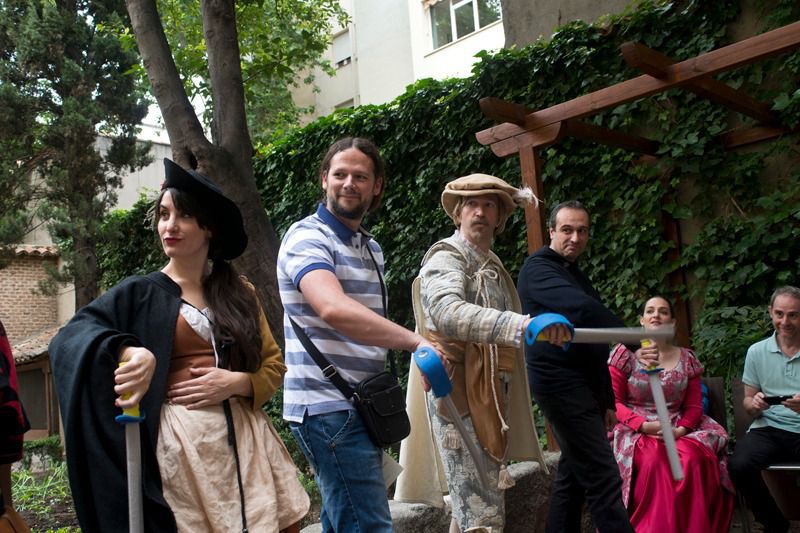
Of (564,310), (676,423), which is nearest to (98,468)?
(564,310)

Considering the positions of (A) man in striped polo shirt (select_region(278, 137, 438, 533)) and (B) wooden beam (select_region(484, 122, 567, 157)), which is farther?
(B) wooden beam (select_region(484, 122, 567, 157))

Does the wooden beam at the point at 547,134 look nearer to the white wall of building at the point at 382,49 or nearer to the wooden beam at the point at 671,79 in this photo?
the wooden beam at the point at 671,79

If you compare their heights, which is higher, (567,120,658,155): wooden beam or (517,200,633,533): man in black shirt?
(567,120,658,155): wooden beam

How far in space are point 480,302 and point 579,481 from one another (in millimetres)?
1142

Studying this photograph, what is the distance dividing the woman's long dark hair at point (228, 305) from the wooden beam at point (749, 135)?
15.4 feet

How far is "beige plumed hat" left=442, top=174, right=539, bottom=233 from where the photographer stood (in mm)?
3357

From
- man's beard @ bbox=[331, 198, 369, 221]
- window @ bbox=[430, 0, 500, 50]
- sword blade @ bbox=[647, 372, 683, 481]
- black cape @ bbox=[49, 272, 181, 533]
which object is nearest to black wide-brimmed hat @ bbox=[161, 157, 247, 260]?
man's beard @ bbox=[331, 198, 369, 221]

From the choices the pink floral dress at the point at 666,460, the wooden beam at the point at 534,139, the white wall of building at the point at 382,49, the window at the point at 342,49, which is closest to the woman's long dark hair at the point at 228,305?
the pink floral dress at the point at 666,460

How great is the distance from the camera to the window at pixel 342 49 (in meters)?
24.1

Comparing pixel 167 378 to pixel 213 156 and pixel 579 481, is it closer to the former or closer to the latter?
pixel 579 481

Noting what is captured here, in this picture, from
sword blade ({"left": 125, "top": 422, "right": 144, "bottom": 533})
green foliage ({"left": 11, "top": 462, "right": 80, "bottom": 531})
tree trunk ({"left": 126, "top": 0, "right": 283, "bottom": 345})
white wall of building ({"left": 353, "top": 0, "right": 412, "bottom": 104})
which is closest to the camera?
sword blade ({"left": 125, "top": 422, "right": 144, "bottom": 533})

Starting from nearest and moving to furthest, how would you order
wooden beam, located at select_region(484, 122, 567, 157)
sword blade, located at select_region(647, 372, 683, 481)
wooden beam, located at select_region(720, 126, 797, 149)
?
sword blade, located at select_region(647, 372, 683, 481)
wooden beam, located at select_region(484, 122, 567, 157)
wooden beam, located at select_region(720, 126, 797, 149)

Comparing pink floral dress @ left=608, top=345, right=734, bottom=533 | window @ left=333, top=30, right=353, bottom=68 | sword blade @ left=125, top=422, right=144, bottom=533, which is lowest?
pink floral dress @ left=608, top=345, right=734, bottom=533

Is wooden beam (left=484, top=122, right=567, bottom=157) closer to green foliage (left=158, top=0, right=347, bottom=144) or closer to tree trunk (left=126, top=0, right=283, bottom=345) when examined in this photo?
tree trunk (left=126, top=0, right=283, bottom=345)
